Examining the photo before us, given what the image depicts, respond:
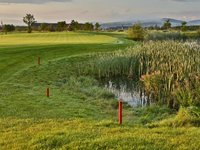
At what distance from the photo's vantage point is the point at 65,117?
11422 mm

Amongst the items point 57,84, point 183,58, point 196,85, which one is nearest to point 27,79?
point 57,84

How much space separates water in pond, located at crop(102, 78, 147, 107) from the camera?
16.6m

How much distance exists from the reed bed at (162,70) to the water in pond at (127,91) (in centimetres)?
30

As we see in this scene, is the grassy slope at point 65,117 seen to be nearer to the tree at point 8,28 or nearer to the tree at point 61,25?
the tree at point 8,28

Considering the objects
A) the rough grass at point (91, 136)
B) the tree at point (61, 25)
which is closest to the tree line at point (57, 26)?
the tree at point (61, 25)

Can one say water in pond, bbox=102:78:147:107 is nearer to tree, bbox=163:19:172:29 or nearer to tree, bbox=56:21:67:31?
tree, bbox=56:21:67:31

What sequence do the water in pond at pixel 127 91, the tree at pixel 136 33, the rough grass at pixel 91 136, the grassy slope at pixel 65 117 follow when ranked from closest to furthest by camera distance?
the rough grass at pixel 91 136 < the grassy slope at pixel 65 117 < the water in pond at pixel 127 91 < the tree at pixel 136 33

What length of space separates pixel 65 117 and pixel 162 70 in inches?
294

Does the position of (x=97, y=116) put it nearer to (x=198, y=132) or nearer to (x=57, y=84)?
(x=198, y=132)

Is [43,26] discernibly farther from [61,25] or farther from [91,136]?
[91,136]

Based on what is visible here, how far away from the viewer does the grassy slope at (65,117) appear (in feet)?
26.0

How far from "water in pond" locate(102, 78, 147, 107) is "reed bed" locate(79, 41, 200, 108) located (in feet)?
1.00

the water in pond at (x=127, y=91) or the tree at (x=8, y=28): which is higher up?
the tree at (x=8, y=28)

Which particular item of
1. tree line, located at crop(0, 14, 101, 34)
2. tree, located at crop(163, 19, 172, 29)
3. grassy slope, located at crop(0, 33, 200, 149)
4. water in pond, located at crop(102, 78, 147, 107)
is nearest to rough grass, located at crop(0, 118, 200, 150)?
grassy slope, located at crop(0, 33, 200, 149)
